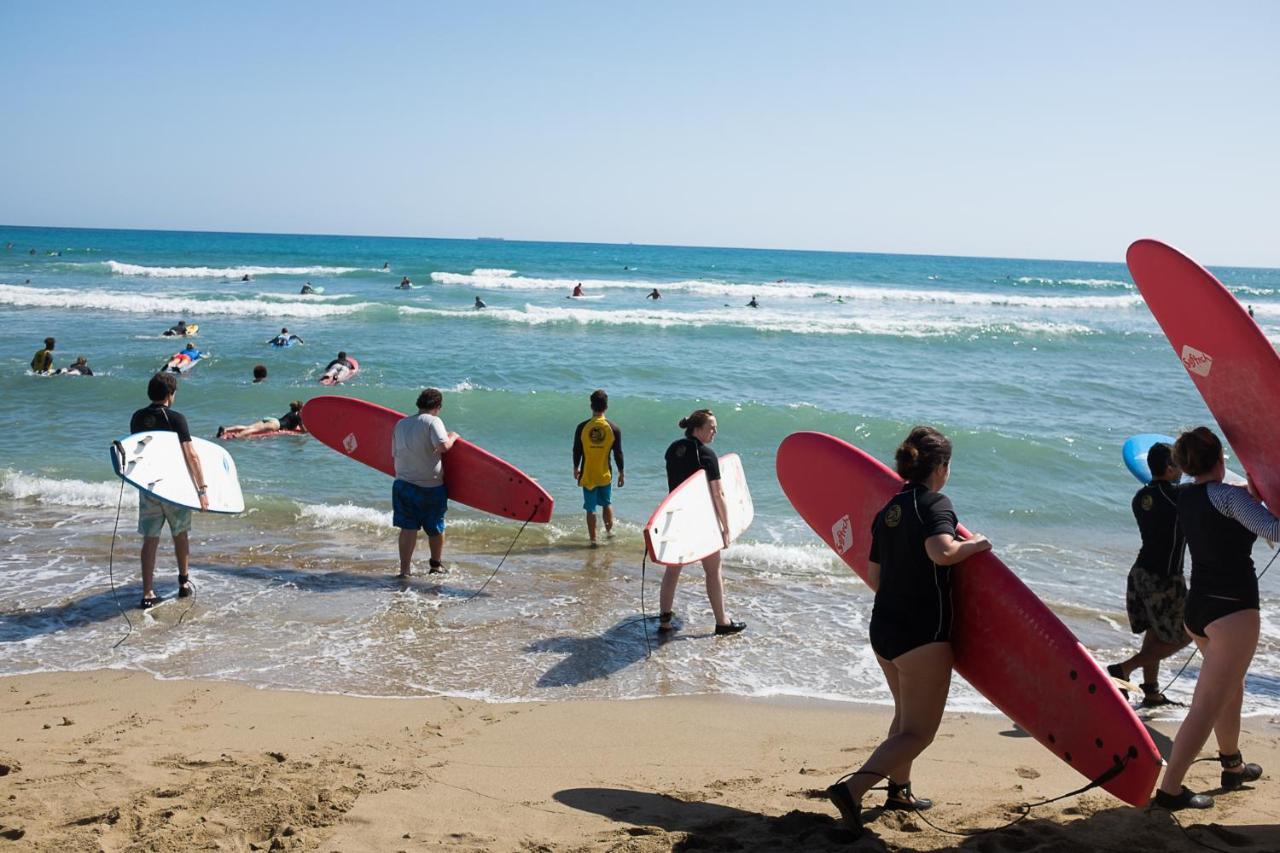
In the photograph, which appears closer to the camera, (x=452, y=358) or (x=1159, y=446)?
(x=1159, y=446)

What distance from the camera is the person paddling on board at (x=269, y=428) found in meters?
13.2

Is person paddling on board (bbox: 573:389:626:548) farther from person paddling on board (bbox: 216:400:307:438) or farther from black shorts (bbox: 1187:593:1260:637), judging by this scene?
Answer: person paddling on board (bbox: 216:400:307:438)

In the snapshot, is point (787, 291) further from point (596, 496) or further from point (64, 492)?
point (64, 492)

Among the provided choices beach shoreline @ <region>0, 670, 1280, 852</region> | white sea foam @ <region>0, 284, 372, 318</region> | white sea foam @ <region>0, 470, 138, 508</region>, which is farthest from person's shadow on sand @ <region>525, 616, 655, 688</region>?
white sea foam @ <region>0, 284, 372, 318</region>

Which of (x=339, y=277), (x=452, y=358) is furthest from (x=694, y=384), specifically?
(x=339, y=277)

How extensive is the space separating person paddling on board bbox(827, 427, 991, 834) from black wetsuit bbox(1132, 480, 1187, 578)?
2197 mm

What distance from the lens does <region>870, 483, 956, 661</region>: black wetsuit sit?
3.41 meters

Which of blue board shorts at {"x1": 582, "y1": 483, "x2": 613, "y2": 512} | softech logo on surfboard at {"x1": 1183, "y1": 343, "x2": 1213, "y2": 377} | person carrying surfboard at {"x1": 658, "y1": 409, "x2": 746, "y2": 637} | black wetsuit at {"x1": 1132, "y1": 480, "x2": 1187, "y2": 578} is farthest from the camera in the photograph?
blue board shorts at {"x1": 582, "y1": 483, "x2": 613, "y2": 512}

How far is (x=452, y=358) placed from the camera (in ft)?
70.1

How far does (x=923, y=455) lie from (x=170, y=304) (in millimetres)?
32818

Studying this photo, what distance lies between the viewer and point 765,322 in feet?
98.5

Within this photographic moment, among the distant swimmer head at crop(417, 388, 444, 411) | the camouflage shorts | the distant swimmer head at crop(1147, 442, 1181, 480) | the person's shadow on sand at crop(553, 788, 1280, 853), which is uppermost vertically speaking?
the distant swimmer head at crop(1147, 442, 1181, 480)

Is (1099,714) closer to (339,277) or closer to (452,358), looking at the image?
(452,358)

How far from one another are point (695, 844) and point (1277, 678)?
4610mm
